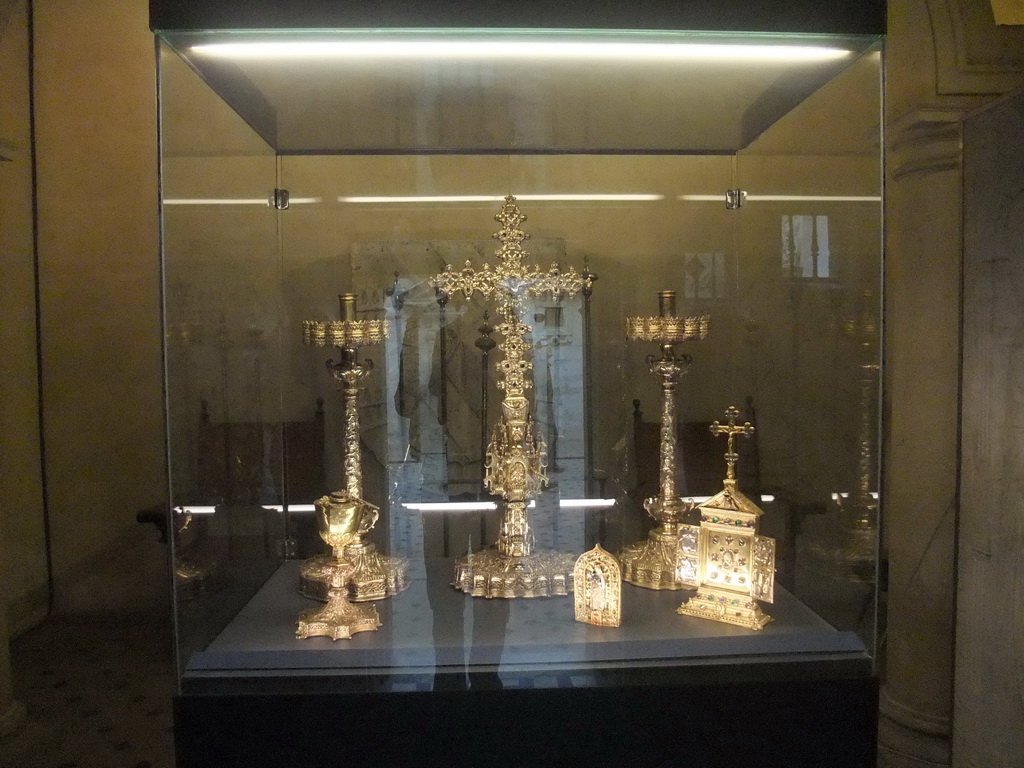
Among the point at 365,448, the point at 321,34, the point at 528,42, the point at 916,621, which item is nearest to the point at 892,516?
the point at 916,621

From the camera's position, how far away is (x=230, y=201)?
→ 2559 millimetres

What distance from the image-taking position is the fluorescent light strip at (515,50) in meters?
2.02

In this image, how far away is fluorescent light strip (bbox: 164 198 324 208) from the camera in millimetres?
2160

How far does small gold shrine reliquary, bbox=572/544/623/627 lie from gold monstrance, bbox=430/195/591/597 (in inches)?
8.6

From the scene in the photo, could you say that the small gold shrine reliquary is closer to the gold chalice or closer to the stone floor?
the gold chalice

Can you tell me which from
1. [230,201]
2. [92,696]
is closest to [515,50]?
[230,201]

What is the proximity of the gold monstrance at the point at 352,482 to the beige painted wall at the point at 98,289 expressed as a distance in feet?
5.23

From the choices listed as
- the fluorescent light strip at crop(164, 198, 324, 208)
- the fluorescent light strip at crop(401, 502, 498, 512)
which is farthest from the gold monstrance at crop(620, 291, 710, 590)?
the fluorescent light strip at crop(164, 198, 324, 208)

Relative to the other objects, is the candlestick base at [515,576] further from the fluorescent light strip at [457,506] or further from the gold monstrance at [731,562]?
the gold monstrance at [731,562]

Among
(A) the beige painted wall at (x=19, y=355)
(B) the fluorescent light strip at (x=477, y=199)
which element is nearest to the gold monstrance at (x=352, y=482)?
(B) the fluorescent light strip at (x=477, y=199)

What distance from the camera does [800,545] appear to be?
8.45 ft

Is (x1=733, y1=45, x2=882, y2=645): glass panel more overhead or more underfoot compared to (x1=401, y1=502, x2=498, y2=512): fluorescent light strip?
more overhead

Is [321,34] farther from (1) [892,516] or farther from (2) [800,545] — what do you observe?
(1) [892,516]

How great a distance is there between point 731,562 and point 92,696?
2544 mm
